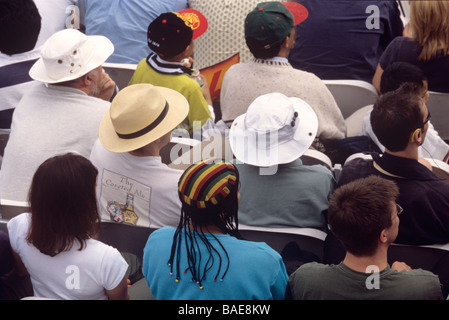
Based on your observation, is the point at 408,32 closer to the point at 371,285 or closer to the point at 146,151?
the point at 146,151

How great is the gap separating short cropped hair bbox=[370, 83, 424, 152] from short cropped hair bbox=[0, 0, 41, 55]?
192 cm

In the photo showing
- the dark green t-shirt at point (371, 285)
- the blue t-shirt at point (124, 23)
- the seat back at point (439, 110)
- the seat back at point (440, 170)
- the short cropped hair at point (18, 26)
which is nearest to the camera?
the dark green t-shirt at point (371, 285)

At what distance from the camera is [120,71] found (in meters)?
3.52

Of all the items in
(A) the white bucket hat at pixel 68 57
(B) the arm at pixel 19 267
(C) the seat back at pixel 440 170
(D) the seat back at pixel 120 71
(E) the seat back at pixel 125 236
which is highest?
(A) the white bucket hat at pixel 68 57

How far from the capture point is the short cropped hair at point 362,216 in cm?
177

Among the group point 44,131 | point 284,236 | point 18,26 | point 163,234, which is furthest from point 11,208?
point 18,26

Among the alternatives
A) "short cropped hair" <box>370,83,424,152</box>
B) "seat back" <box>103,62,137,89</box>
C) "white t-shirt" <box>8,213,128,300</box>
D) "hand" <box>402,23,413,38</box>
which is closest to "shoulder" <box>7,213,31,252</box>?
"white t-shirt" <box>8,213,128,300</box>

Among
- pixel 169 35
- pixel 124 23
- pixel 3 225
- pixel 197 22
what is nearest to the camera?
pixel 3 225

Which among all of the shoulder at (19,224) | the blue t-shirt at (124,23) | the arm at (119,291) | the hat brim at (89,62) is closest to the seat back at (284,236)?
the arm at (119,291)

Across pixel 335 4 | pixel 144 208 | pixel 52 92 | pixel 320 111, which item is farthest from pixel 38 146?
pixel 335 4

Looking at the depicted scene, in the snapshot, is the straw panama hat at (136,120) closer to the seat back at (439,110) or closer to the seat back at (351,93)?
the seat back at (351,93)

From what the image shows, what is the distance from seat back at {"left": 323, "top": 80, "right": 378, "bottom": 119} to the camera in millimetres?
3312

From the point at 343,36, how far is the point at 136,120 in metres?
1.70

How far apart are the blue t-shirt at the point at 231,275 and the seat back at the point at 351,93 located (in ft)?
5.68
